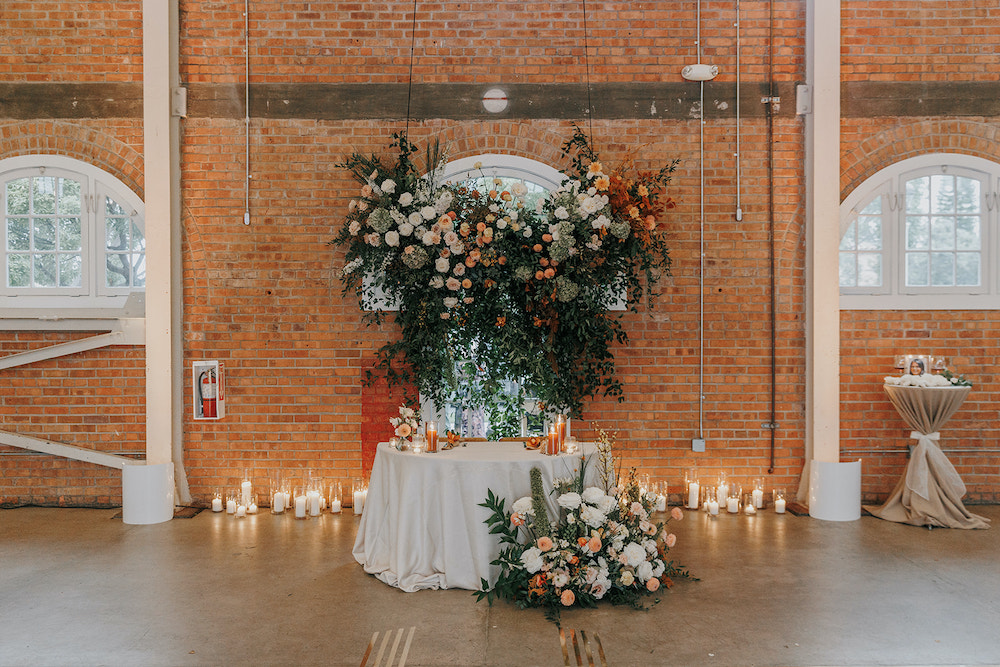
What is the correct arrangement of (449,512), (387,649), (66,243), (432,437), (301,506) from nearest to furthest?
(387,649) → (449,512) → (432,437) → (301,506) → (66,243)

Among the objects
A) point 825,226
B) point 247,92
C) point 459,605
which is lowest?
point 459,605

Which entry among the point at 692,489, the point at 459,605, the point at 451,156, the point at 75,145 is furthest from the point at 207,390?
the point at 692,489

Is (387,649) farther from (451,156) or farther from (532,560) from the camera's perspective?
(451,156)

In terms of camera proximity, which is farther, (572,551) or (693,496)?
(693,496)

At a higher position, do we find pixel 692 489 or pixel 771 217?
pixel 771 217

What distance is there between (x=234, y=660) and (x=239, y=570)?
1.21 m

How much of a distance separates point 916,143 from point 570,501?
423 centimetres

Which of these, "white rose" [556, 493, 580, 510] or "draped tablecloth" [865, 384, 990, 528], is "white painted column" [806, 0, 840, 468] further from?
"white rose" [556, 493, 580, 510]

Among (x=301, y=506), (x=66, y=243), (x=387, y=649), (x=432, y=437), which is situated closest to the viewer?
(x=387, y=649)

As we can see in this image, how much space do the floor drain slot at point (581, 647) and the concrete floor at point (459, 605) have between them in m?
0.04

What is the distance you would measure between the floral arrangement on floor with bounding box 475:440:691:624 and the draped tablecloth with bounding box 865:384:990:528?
2.40m

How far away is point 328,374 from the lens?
5.66 m

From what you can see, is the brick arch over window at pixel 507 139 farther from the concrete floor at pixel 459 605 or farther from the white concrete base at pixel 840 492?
the white concrete base at pixel 840 492

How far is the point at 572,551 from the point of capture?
12.2ft
